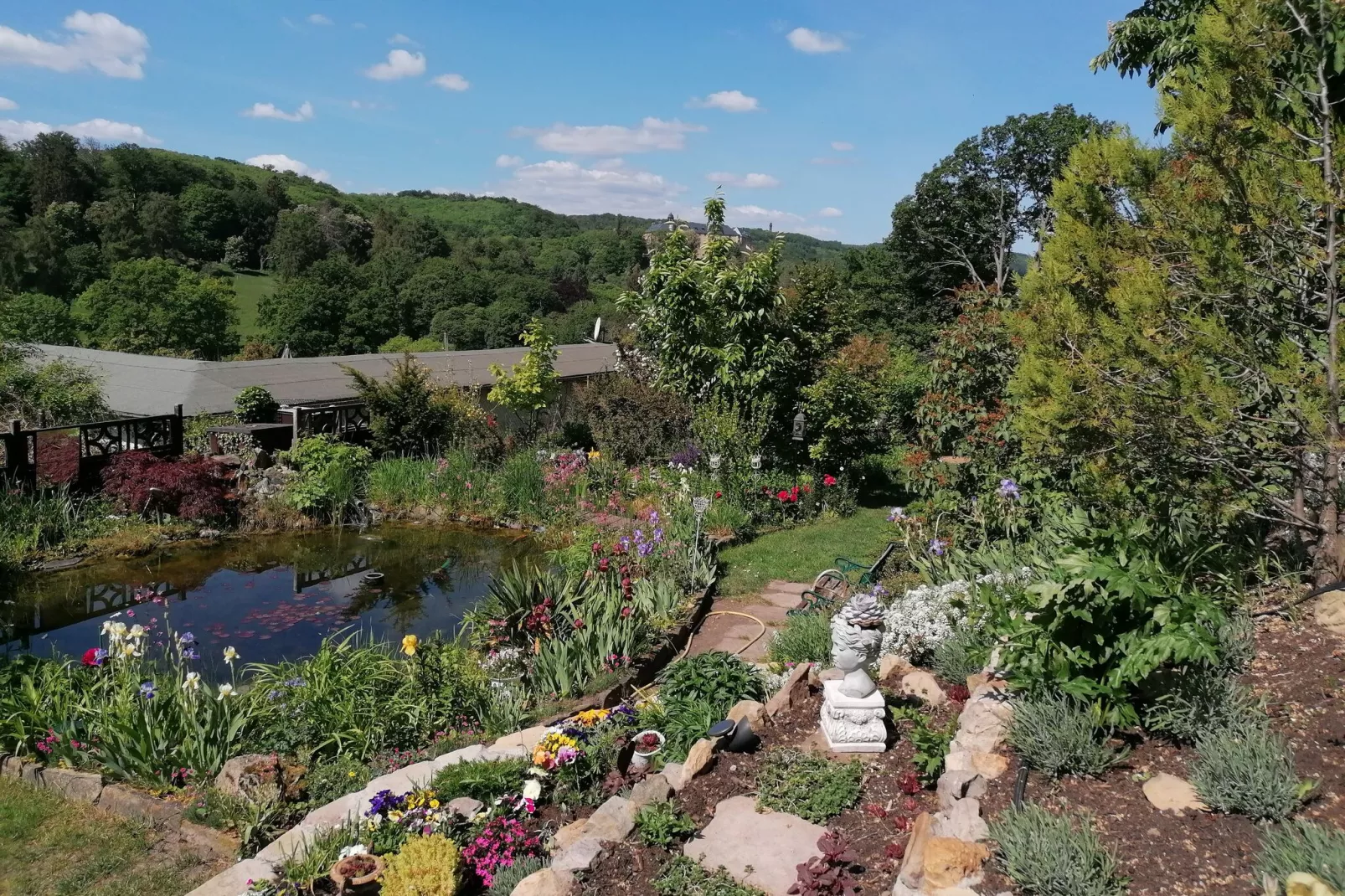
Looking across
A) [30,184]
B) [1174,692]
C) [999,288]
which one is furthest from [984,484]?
[30,184]

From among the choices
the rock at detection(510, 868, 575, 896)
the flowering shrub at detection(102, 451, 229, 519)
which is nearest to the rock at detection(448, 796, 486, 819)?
the rock at detection(510, 868, 575, 896)

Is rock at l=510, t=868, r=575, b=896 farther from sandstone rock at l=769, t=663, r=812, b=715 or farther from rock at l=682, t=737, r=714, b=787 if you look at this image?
sandstone rock at l=769, t=663, r=812, b=715

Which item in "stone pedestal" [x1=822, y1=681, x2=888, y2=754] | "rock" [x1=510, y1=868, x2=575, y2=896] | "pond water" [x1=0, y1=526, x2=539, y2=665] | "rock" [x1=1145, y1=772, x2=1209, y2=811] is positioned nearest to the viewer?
"rock" [x1=1145, y1=772, x2=1209, y2=811]

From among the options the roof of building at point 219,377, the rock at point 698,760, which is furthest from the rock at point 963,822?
the roof of building at point 219,377

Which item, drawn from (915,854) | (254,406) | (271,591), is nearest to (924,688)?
(915,854)

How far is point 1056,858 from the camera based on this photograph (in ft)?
9.03

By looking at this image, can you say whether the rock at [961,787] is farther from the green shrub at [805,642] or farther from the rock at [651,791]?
the green shrub at [805,642]

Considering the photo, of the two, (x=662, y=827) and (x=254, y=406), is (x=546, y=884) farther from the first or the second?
(x=254, y=406)

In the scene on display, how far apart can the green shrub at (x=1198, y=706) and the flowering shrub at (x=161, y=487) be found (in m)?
10.8

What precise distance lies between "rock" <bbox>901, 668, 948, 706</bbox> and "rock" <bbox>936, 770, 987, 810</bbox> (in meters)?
1.22

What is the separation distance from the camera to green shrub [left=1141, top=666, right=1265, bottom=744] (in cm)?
333

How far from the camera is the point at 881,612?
447cm

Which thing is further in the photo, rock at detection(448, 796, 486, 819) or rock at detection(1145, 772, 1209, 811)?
rock at detection(448, 796, 486, 819)

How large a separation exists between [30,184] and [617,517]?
159 feet
